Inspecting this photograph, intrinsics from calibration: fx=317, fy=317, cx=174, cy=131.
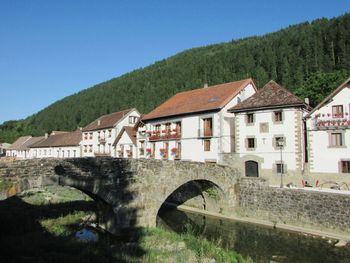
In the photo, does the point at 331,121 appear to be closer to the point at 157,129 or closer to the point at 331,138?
the point at 331,138

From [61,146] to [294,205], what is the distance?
2020 inches

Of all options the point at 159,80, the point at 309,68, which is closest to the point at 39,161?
the point at 309,68

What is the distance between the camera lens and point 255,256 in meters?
14.3

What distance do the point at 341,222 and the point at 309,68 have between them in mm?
53613

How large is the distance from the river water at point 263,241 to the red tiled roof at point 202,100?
36.7 feet

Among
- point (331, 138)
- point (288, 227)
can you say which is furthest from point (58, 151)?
point (288, 227)

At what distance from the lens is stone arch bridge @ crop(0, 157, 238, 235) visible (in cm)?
1295

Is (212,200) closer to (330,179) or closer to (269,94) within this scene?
(330,179)

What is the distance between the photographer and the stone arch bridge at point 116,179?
12945mm

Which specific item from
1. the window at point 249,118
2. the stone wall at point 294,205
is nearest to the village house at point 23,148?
the window at point 249,118

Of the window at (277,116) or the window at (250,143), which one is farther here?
the window at (250,143)

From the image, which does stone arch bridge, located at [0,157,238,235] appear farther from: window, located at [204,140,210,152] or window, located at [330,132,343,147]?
window, located at [330,132,343,147]

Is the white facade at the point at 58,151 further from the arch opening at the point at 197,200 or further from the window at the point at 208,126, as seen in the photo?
the arch opening at the point at 197,200

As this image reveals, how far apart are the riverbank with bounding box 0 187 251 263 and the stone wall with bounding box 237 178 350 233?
676 cm
